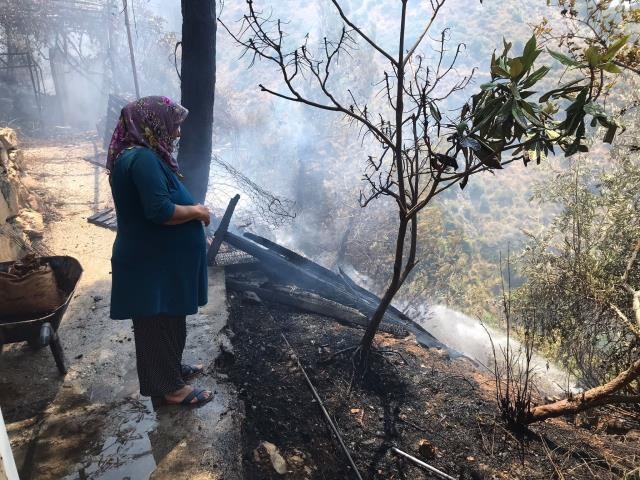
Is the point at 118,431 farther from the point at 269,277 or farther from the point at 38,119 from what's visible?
the point at 38,119

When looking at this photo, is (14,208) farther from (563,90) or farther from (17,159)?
(563,90)

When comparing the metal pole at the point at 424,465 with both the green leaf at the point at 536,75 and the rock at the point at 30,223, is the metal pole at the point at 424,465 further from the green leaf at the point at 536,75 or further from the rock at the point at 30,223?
the rock at the point at 30,223

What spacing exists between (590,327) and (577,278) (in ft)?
2.36

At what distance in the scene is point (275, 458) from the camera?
2736 mm

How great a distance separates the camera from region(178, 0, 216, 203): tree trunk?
186 inches

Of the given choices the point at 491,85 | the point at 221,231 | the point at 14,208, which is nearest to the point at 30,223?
the point at 14,208

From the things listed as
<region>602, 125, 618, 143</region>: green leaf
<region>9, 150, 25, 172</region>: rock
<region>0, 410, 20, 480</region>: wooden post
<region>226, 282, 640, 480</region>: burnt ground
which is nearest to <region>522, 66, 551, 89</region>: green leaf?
<region>602, 125, 618, 143</region>: green leaf


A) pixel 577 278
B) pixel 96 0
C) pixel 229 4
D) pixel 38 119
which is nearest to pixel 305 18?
pixel 229 4

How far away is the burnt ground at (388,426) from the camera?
2863mm

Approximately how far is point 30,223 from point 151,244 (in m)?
4.95

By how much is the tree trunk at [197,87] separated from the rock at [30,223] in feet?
8.86

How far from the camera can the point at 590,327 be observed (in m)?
5.68

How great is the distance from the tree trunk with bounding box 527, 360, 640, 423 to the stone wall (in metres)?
5.82

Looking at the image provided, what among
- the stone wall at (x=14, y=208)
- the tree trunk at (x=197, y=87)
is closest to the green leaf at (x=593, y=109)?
the tree trunk at (x=197, y=87)
